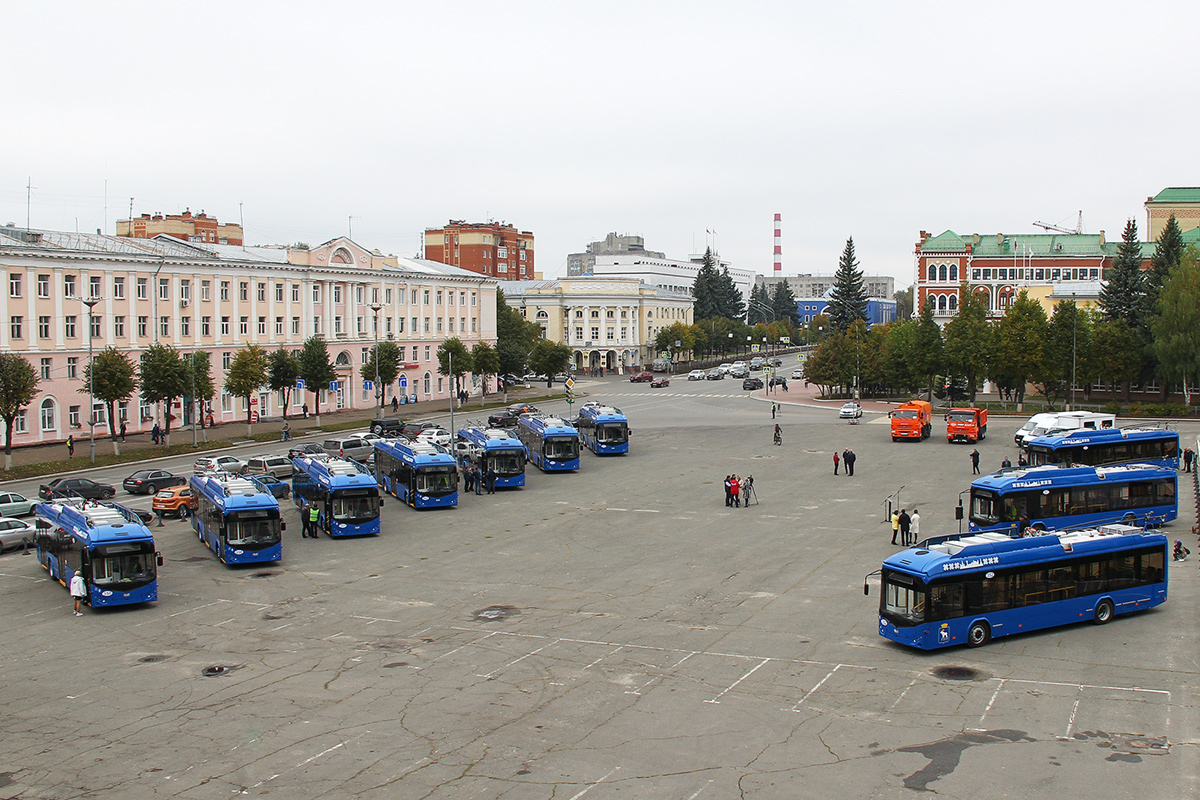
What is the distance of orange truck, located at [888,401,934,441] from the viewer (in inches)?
2361

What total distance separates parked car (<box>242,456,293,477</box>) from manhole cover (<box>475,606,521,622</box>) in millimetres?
26295

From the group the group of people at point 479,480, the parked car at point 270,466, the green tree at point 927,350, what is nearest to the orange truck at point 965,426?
the green tree at point 927,350

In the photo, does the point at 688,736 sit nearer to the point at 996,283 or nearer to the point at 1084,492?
the point at 1084,492

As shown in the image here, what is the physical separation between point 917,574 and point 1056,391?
66915 mm

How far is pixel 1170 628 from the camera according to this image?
912 inches

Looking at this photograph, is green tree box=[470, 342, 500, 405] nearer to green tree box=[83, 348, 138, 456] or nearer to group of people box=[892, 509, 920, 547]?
green tree box=[83, 348, 138, 456]

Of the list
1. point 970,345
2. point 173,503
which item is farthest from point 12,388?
point 970,345

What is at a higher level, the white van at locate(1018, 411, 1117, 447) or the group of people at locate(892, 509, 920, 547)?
the white van at locate(1018, 411, 1117, 447)

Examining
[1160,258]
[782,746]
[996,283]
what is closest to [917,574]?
[782,746]

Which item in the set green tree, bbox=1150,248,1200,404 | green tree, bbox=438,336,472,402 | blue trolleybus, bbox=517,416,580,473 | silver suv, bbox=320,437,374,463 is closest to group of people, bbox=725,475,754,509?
blue trolleybus, bbox=517,416,580,473

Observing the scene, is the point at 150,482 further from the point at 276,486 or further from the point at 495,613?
the point at 495,613

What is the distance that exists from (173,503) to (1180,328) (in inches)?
2631

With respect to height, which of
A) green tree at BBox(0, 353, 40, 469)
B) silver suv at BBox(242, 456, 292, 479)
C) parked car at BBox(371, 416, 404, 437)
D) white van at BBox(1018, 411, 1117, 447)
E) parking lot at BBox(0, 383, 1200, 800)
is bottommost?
parking lot at BBox(0, 383, 1200, 800)

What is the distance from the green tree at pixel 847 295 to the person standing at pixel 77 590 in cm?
10607
